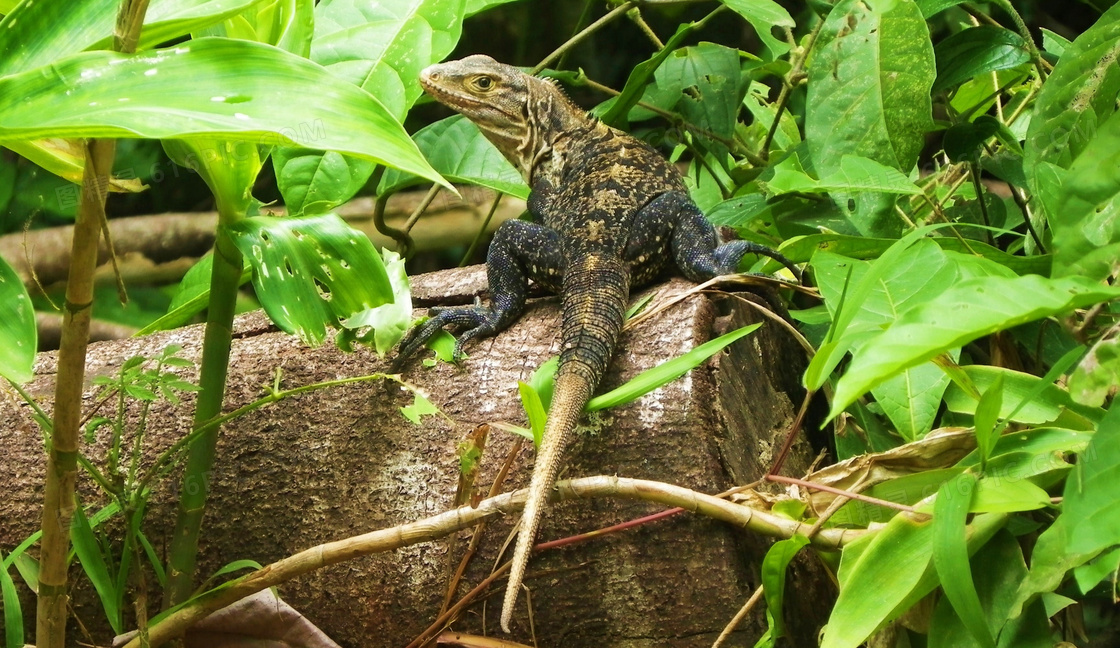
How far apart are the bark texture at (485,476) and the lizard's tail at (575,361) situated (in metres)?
0.10

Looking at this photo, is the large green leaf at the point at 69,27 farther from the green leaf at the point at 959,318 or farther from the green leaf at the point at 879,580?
the green leaf at the point at 879,580

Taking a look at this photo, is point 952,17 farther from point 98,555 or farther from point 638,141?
point 98,555

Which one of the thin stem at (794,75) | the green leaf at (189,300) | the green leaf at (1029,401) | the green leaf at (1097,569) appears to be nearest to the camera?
the green leaf at (1097,569)

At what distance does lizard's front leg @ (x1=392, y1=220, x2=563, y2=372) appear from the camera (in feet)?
7.80

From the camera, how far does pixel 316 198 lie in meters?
2.05

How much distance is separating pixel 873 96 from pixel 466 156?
4.96 feet

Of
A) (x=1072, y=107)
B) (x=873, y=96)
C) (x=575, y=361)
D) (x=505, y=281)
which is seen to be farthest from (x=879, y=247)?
(x=505, y=281)

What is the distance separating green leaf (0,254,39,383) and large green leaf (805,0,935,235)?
5.64 feet

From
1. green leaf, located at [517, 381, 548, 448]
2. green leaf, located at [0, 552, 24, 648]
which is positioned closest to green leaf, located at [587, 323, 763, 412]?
green leaf, located at [517, 381, 548, 448]

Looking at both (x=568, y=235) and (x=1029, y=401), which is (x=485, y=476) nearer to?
(x=568, y=235)

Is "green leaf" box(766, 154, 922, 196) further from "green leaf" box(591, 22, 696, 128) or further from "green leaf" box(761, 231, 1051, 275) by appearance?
"green leaf" box(591, 22, 696, 128)

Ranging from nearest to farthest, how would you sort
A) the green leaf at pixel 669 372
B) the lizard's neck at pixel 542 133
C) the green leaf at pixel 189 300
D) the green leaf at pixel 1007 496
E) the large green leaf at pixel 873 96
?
the green leaf at pixel 1007 496, the green leaf at pixel 669 372, the large green leaf at pixel 873 96, the green leaf at pixel 189 300, the lizard's neck at pixel 542 133

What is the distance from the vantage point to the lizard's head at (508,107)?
10.3 feet

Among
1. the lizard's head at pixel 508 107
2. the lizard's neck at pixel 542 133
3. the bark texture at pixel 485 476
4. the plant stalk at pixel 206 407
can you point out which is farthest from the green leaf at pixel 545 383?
the lizard's head at pixel 508 107
